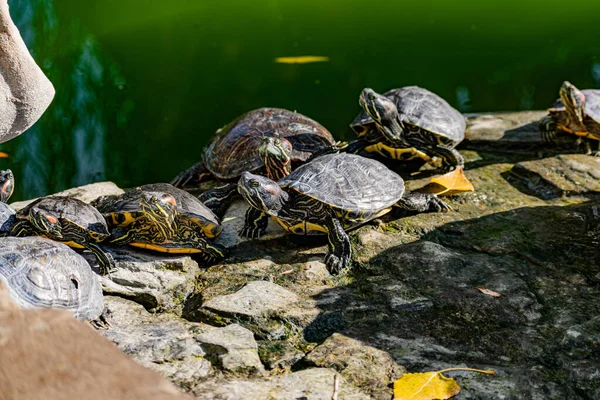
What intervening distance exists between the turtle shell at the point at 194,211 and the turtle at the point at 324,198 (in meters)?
0.23

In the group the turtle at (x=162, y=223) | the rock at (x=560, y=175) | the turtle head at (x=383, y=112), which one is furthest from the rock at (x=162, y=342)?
the rock at (x=560, y=175)

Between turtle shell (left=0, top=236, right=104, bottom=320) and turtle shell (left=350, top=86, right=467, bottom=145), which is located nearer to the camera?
turtle shell (left=0, top=236, right=104, bottom=320)

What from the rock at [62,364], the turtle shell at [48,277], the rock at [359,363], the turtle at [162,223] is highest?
the rock at [62,364]

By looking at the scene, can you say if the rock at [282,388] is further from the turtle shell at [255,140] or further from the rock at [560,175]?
the rock at [560,175]

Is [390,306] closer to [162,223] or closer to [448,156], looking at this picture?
[162,223]

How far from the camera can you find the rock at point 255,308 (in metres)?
3.16

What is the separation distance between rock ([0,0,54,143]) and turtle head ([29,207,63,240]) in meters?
1.16

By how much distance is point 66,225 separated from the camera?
3721mm

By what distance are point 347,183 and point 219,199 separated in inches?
37.4

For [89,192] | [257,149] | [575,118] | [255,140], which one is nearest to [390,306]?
[257,149]

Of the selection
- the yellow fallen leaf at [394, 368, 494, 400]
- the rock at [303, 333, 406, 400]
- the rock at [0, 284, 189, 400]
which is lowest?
the rock at [303, 333, 406, 400]

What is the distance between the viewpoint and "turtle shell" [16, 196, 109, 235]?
371 centimetres

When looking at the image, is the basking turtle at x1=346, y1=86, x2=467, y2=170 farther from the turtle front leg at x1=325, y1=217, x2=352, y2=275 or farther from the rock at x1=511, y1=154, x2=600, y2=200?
the turtle front leg at x1=325, y1=217, x2=352, y2=275

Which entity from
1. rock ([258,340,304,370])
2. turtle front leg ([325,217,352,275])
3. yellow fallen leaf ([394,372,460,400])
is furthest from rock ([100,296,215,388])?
turtle front leg ([325,217,352,275])
